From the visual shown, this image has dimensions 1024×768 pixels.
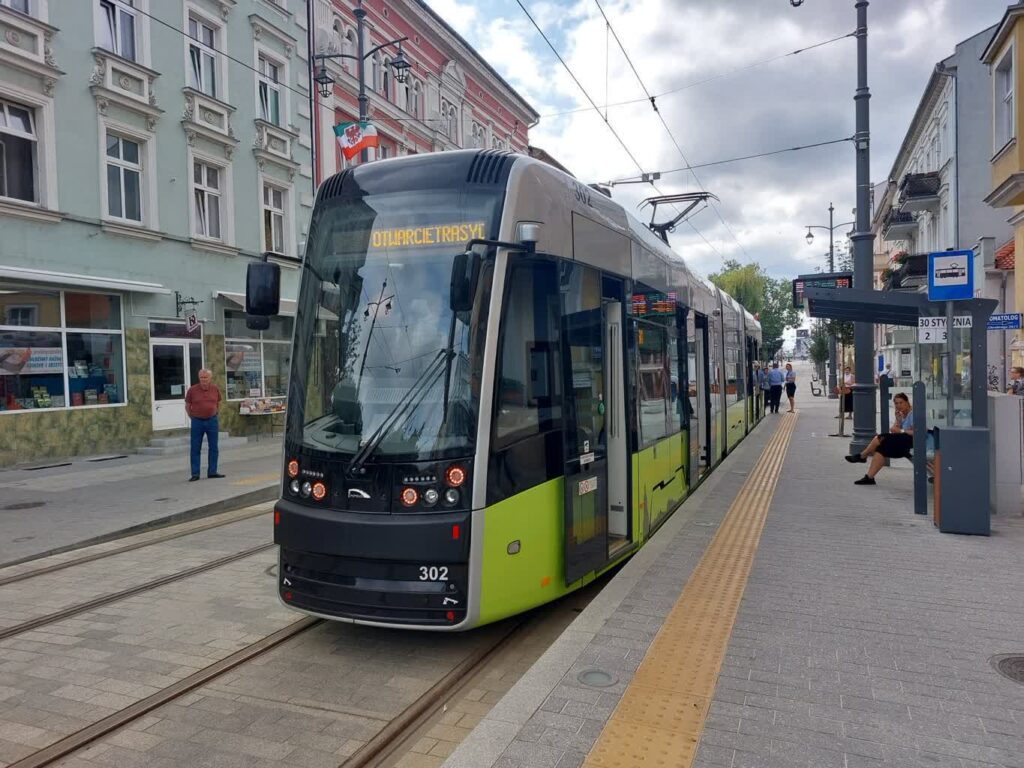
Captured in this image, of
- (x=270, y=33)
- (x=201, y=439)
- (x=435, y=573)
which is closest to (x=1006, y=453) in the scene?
(x=435, y=573)

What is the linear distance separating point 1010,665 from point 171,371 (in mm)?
16428

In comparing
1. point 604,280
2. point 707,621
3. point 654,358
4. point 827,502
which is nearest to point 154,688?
point 707,621

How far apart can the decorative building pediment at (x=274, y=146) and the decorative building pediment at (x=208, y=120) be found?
85 centimetres

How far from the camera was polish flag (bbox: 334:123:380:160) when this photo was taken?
15.6 m

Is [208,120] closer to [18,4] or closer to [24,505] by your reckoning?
[18,4]

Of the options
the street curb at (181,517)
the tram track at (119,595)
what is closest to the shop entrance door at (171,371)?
the street curb at (181,517)

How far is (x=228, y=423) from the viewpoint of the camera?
1850 centimetres

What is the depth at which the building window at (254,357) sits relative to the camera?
62.1 ft

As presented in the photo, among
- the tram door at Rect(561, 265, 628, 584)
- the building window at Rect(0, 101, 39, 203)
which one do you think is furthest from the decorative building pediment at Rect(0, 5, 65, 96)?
the tram door at Rect(561, 265, 628, 584)

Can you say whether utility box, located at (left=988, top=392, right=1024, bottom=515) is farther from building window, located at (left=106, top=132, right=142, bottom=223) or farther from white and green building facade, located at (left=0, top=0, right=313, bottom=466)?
building window, located at (left=106, top=132, right=142, bottom=223)

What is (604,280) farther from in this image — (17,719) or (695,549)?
(17,719)

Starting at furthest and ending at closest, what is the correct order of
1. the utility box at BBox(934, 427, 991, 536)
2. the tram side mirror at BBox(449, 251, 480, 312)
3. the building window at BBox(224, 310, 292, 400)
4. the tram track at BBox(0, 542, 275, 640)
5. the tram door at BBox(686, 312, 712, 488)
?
the building window at BBox(224, 310, 292, 400) < the tram door at BBox(686, 312, 712, 488) < the utility box at BBox(934, 427, 991, 536) < the tram track at BBox(0, 542, 275, 640) < the tram side mirror at BBox(449, 251, 480, 312)

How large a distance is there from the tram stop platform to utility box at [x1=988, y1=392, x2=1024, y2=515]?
892 mm

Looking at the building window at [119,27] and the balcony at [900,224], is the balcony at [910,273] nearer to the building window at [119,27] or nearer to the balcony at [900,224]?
the balcony at [900,224]
